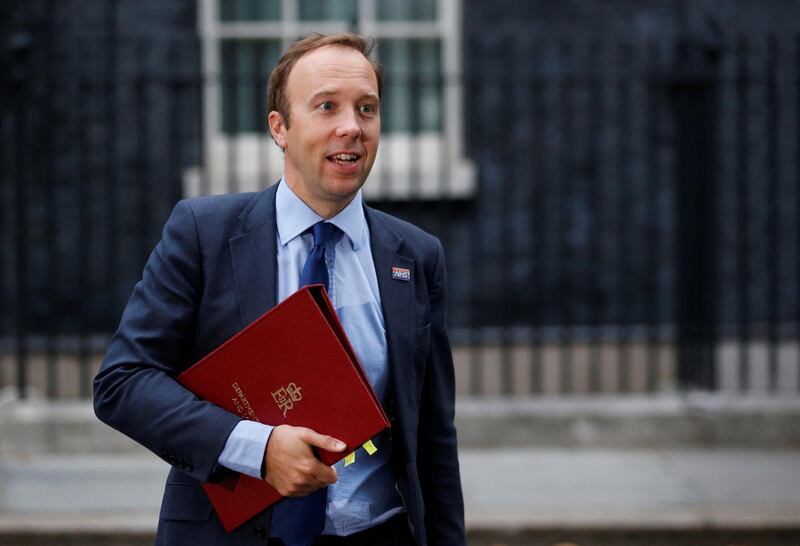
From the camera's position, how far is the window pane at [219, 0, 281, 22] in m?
9.30

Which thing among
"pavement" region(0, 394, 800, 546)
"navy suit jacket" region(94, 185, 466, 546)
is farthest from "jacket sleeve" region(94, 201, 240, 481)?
"pavement" region(0, 394, 800, 546)

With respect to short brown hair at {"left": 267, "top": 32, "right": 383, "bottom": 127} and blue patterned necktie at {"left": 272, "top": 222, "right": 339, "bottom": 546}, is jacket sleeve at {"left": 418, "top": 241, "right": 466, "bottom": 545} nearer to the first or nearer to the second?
blue patterned necktie at {"left": 272, "top": 222, "right": 339, "bottom": 546}

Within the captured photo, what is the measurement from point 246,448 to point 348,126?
0.65 metres

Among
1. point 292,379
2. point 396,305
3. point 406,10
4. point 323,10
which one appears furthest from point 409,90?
point 292,379

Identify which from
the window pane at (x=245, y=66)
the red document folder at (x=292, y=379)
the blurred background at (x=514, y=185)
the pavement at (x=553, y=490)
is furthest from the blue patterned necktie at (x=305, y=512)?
the window pane at (x=245, y=66)

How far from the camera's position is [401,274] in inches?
104

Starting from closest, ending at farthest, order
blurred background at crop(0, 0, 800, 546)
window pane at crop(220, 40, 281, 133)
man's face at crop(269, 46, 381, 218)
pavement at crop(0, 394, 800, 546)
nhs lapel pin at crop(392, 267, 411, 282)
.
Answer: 1. man's face at crop(269, 46, 381, 218)
2. nhs lapel pin at crop(392, 267, 411, 282)
3. pavement at crop(0, 394, 800, 546)
4. blurred background at crop(0, 0, 800, 546)
5. window pane at crop(220, 40, 281, 133)

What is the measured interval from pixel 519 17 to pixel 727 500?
4.23m

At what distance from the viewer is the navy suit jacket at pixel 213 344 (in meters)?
2.32

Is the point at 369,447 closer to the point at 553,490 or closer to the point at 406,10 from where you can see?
the point at 553,490

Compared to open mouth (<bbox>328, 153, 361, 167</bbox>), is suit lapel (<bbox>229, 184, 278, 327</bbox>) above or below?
below

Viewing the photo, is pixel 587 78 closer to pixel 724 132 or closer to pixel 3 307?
pixel 724 132

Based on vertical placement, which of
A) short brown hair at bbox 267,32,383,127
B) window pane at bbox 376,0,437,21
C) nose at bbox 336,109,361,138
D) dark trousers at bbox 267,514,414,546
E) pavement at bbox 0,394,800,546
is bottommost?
pavement at bbox 0,394,800,546

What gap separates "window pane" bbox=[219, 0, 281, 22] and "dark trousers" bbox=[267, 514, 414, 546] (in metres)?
7.20
